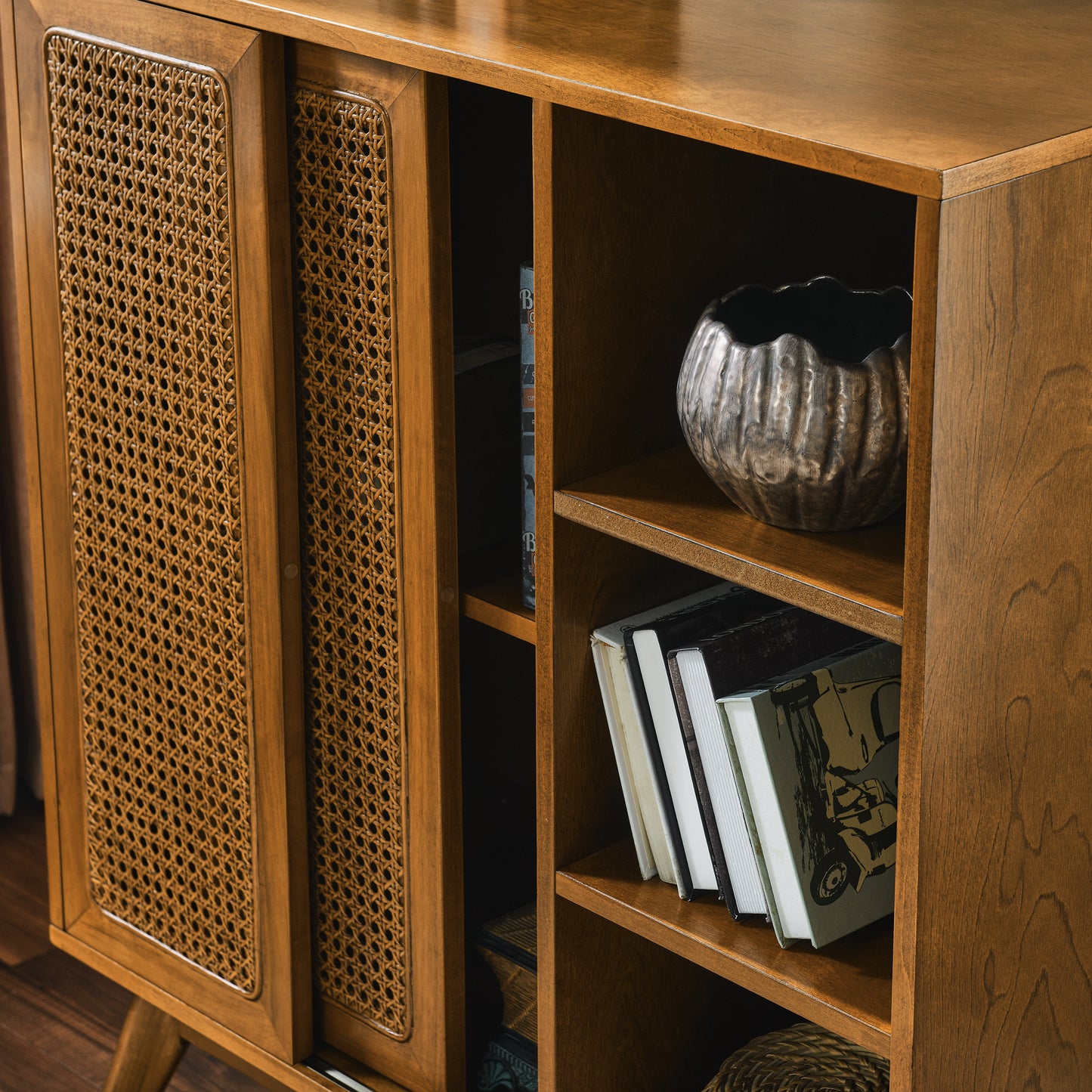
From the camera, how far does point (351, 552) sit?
1.28 m

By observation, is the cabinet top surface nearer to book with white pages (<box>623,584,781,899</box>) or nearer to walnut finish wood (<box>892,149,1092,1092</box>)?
walnut finish wood (<box>892,149,1092,1092</box>)

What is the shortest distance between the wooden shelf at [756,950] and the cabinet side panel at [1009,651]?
53 millimetres

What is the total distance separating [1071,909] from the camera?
3.44 ft

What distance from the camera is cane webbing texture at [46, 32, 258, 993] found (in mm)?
1270

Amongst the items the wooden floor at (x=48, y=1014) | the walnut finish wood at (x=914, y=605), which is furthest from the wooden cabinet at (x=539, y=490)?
the wooden floor at (x=48, y=1014)

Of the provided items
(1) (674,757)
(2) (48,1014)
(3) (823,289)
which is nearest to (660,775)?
(1) (674,757)

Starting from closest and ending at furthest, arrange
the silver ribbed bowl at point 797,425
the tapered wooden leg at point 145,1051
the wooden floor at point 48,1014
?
the silver ribbed bowl at point 797,425 < the tapered wooden leg at point 145,1051 < the wooden floor at point 48,1014

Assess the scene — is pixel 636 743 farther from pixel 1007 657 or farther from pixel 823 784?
pixel 1007 657

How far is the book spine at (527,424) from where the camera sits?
1.15 m

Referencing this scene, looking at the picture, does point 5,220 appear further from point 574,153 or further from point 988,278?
point 988,278

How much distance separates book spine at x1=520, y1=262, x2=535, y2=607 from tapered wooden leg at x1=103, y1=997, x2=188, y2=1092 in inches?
29.1

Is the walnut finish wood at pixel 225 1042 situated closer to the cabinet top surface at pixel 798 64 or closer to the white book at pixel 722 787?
the white book at pixel 722 787

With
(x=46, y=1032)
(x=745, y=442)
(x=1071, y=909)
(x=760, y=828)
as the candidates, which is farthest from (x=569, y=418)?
(x=46, y=1032)

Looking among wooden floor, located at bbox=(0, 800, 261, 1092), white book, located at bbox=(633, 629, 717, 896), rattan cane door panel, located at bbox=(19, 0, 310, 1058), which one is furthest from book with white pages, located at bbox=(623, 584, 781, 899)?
wooden floor, located at bbox=(0, 800, 261, 1092)
